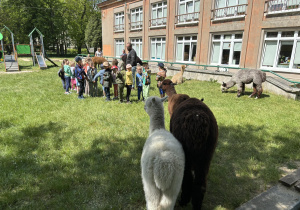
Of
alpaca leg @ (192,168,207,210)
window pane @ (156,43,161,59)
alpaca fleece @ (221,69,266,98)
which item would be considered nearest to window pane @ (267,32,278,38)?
alpaca fleece @ (221,69,266,98)

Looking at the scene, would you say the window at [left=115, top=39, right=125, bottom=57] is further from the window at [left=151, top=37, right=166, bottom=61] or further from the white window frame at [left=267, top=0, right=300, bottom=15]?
the white window frame at [left=267, top=0, right=300, bottom=15]

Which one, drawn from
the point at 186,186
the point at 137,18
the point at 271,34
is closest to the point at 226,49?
the point at 271,34

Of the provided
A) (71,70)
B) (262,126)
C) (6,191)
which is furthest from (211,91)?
(6,191)

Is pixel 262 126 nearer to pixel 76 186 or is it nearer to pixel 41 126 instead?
pixel 76 186

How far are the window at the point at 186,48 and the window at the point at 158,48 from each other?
194 centimetres

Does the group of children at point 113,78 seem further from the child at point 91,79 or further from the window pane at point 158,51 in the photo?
the window pane at point 158,51

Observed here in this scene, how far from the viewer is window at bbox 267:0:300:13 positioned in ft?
36.8

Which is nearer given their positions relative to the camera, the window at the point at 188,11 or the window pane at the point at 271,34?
the window pane at the point at 271,34

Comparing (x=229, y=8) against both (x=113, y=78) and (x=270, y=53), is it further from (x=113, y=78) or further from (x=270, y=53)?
(x=113, y=78)

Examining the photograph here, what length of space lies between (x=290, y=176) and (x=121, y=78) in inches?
251

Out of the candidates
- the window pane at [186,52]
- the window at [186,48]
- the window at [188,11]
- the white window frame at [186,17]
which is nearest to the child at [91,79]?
the window at [186,48]

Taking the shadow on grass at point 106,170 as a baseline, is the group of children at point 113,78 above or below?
above

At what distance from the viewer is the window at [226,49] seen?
46.9ft

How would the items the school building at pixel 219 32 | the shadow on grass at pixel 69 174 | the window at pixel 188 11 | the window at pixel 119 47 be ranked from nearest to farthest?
the shadow on grass at pixel 69 174
the school building at pixel 219 32
the window at pixel 188 11
the window at pixel 119 47
